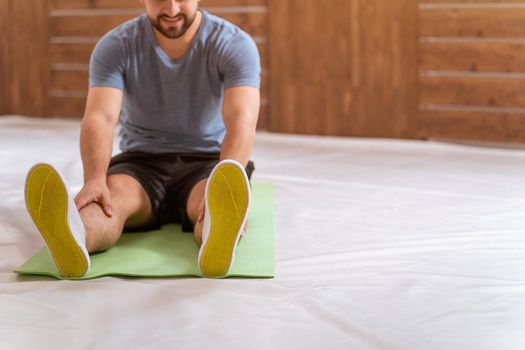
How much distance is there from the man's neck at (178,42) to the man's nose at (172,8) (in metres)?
0.09

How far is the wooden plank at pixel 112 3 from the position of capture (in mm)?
4405

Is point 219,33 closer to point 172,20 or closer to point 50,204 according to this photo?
point 172,20

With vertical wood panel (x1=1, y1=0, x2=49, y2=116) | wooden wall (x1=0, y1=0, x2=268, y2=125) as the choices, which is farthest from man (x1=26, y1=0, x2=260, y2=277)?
vertical wood panel (x1=1, y1=0, x2=49, y2=116)

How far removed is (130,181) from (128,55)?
13.8 inches

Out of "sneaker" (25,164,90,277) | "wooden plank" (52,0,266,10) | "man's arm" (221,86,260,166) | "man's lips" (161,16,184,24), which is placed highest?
"wooden plank" (52,0,266,10)

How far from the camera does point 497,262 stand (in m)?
2.06

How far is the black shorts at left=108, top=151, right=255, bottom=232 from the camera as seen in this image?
237 cm

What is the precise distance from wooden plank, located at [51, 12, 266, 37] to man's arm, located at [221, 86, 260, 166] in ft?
6.95

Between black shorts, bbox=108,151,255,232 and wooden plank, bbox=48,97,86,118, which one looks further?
wooden plank, bbox=48,97,86,118

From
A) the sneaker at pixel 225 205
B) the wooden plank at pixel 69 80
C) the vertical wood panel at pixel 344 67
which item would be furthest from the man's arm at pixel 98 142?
the wooden plank at pixel 69 80

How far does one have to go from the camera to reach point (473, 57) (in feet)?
12.9

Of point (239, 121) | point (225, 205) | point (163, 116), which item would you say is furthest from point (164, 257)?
point (163, 116)

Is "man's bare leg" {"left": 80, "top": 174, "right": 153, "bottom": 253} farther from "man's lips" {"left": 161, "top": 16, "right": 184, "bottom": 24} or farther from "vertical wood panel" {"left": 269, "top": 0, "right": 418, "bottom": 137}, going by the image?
"vertical wood panel" {"left": 269, "top": 0, "right": 418, "bottom": 137}

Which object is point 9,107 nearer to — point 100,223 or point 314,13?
point 314,13
